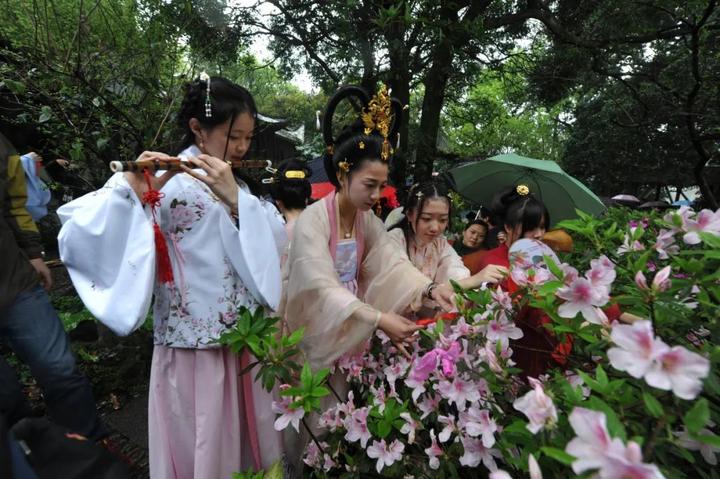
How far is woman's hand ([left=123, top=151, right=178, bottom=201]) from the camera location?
1533 mm

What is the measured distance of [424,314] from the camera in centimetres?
217

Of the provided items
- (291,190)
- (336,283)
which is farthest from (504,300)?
(291,190)

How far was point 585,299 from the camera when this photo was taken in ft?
2.71

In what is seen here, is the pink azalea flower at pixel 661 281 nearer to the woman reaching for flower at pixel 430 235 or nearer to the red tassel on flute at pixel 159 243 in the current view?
the red tassel on flute at pixel 159 243

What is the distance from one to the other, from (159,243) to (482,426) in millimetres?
1366

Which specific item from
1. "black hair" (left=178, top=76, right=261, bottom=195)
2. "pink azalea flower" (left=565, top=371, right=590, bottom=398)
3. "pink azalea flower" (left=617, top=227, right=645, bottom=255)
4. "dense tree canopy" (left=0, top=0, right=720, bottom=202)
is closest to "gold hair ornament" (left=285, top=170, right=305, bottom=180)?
"dense tree canopy" (left=0, top=0, right=720, bottom=202)

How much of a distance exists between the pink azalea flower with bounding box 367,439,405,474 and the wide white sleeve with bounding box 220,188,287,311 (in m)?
0.72

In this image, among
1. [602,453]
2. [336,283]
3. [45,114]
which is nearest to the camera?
[602,453]

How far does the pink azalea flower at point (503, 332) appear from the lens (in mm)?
1028

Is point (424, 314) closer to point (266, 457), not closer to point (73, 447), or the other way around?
point (266, 457)

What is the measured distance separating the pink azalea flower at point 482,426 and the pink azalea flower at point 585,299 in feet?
1.07

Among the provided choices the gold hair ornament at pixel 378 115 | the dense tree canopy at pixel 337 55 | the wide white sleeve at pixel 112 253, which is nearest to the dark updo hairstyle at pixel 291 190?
the dense tree canopy at pixel 337 55

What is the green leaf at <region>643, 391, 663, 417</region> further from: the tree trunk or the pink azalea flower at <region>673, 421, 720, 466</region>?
the tree trunk

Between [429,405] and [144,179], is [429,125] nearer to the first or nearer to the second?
[144,179]
